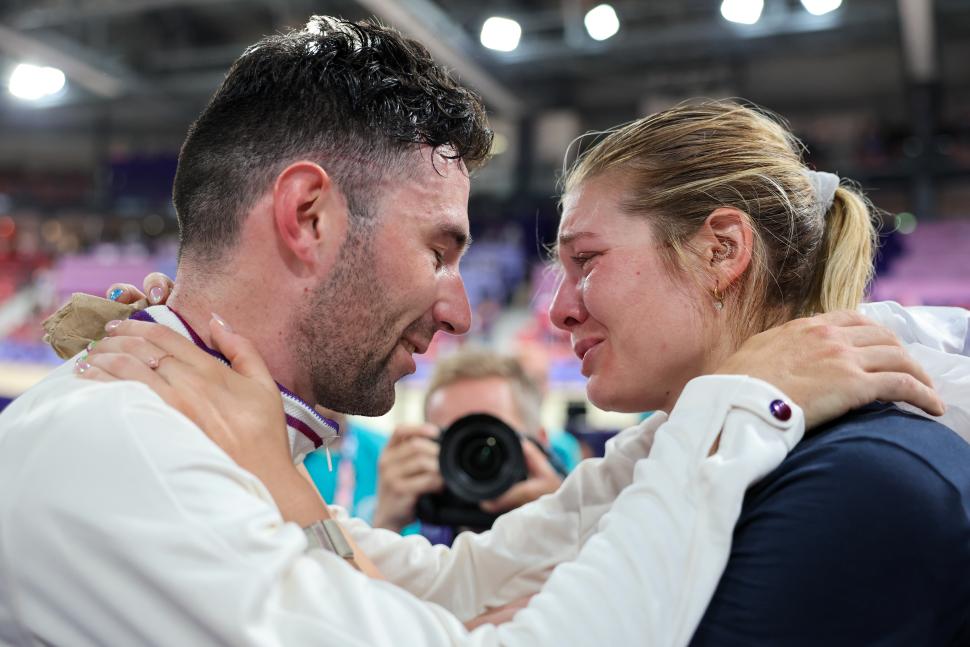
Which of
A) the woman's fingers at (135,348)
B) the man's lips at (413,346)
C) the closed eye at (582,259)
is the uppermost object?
the closed eye at (582,259)

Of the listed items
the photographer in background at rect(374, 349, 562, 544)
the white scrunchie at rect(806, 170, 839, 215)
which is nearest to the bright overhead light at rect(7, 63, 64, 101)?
the photographer in background at rect(374, 349, 562, 544)

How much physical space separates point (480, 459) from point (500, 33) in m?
6.43

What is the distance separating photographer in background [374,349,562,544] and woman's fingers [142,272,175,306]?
33.3 inches

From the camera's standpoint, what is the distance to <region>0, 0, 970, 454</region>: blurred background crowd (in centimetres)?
803

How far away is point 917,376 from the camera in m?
1.03

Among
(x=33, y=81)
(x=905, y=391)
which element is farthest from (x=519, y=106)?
(x=905, y=391)

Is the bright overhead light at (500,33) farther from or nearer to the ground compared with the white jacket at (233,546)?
farther from the ground

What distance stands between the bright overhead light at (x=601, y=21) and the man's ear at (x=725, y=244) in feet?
22.7

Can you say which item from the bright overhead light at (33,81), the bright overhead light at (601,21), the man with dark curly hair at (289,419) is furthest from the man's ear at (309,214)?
the bright overhead light at (33,81)

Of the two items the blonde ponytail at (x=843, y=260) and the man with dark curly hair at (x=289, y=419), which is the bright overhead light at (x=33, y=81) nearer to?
the man with dark curly hair at (x=289, y=419)

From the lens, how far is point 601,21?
7734 mm

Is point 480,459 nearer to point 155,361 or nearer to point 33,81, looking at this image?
point 155,361

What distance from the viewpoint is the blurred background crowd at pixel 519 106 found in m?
8.03

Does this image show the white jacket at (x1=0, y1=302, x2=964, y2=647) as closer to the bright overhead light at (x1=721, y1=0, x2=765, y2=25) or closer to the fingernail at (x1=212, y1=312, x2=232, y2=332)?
the fingernail at (x1=212, y1=312, x2=232, y2=332)
